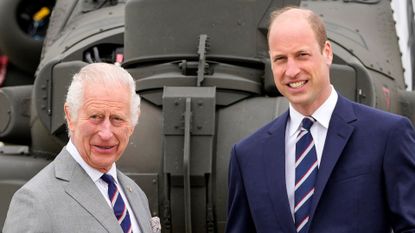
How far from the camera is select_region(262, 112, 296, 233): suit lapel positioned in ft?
11.6

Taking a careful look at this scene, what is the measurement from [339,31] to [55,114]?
208cm

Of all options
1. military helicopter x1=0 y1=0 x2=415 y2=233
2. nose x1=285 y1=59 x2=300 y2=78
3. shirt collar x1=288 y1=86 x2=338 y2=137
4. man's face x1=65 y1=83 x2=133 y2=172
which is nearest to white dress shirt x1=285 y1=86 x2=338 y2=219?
shirt collar x1=288 y1=86 x2=338 y2=137

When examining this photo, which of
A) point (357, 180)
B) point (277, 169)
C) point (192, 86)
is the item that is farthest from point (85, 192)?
point (192, 86)

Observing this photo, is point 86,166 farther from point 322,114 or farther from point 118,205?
point 322,114

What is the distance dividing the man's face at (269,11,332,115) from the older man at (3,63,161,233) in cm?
52

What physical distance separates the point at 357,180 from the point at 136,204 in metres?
0.79

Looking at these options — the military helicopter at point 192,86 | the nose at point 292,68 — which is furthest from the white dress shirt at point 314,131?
the military helicopter at point 192,86

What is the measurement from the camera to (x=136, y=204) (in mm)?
3590

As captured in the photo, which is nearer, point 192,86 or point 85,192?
point 85,192

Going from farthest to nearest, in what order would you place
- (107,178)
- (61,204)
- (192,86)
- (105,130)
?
(192,86) → (107,178) → (105,130) → (61,204)

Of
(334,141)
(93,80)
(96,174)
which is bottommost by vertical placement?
(96,174)

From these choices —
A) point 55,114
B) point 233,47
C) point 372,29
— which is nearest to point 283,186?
point 233,47

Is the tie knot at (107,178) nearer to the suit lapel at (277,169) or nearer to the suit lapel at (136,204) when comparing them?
the suit lapel at (136,204)

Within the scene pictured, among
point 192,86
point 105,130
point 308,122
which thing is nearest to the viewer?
point 105,130
